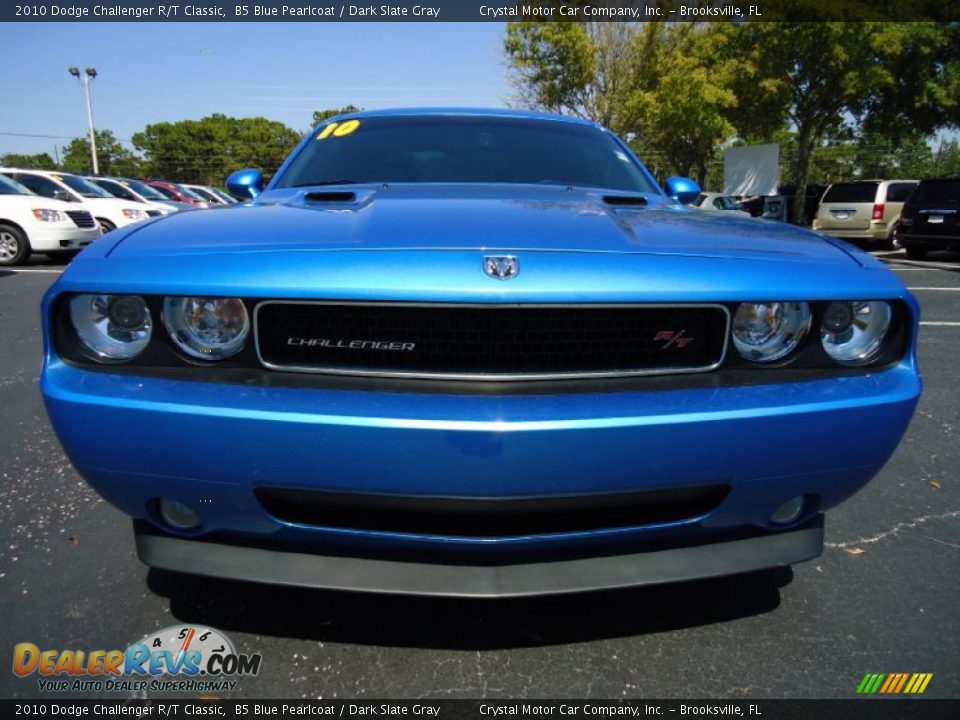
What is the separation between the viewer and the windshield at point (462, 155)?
2.53 metres

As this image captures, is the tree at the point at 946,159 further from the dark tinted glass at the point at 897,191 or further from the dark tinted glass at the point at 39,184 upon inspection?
the dark tinted glass at the point at 39,184

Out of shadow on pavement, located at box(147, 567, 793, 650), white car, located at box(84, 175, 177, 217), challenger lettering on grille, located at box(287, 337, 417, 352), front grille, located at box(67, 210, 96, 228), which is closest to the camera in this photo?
challenger lettering on grille, located at box(287, 337, 417, 352)

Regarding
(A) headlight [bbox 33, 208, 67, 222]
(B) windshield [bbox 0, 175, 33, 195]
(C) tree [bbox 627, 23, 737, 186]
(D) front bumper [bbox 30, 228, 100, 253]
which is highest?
(C) tree [bbox 627, 23, 737, 186]

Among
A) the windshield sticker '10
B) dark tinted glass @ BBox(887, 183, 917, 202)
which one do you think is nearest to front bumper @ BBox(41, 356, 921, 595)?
the windshield sticker '10

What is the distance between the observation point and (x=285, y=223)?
158 centimetres

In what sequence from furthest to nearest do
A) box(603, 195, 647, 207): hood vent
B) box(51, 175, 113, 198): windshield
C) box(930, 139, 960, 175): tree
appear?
box(930, 139, 960, 175): tree → box(51, 175, 113, 198): windshield → box(603, 195, 647, 207): hood vent

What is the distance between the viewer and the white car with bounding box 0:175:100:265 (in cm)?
1011

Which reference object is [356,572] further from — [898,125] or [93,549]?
[898,125]

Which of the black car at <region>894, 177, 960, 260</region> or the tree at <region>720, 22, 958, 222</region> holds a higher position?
the tree at <region>720, 22, 958, 222</region>

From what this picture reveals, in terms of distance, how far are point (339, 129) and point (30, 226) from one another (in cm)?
984

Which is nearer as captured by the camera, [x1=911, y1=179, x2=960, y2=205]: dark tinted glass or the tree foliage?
[x1=911, y1=179, x2=960, y2=205]: dark tinted glass

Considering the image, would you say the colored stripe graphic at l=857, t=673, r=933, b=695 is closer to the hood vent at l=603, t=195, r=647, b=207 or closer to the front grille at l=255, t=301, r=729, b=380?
the front grille at l=255, t=301, r=729, b=380

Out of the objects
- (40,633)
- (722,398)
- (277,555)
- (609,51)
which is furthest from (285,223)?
(609,51)

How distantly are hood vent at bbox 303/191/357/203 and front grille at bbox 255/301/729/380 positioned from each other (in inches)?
29.8
